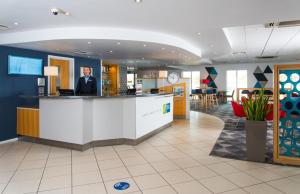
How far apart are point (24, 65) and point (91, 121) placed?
2.98 meters

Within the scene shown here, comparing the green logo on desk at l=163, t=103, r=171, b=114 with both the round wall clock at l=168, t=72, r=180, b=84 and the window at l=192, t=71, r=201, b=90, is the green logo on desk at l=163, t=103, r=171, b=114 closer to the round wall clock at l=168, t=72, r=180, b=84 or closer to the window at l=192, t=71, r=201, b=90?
the round wall clock at l=168, t=72, r=180, b=84

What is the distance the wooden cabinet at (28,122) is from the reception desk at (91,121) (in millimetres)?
190

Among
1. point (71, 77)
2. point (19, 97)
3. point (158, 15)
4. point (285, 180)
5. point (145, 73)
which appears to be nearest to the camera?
point (285, 180)

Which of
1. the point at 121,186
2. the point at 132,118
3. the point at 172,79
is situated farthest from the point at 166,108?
the point at 121,186

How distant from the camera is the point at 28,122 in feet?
18.4

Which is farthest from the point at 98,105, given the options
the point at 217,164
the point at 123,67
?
the point at 123,67

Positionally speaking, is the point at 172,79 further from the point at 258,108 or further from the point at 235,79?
the point at 235,79

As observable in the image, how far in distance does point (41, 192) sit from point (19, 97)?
399cm

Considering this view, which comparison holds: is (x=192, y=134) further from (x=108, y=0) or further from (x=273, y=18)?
(x=108, y=0)

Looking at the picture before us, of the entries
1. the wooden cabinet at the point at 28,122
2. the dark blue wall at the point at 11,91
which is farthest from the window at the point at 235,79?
the wooden cabinet at the point at 28,122

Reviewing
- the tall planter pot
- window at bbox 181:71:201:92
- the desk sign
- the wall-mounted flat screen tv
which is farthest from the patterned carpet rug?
window at bbox 181:71:201:92

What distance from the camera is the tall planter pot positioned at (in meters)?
4.00

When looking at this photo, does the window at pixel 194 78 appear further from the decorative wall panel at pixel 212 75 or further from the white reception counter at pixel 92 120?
the white reception counter at pixel 92 120

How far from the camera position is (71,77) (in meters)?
8.21
